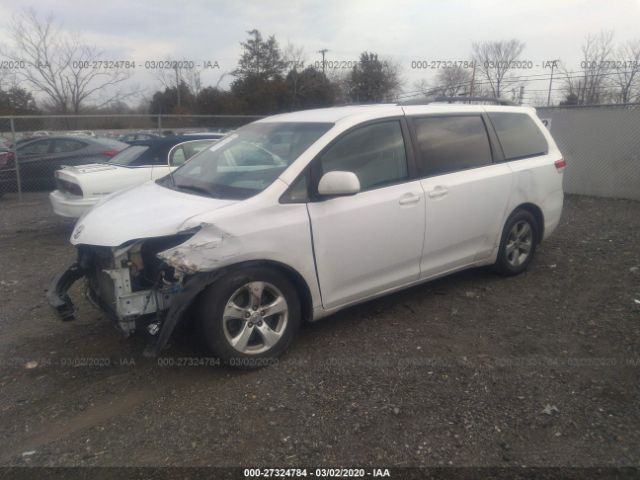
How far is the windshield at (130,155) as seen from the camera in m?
7.66

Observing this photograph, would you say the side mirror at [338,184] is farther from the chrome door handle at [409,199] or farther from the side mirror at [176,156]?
the side mirror at [176,156]

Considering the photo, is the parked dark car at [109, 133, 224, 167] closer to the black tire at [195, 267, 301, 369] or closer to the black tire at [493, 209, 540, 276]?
the black tire at [195, 267, 301, 369]

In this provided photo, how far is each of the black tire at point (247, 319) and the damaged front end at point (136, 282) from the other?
0.26 metres

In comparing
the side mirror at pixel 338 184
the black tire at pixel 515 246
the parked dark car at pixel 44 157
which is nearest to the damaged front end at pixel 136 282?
the side mirror at pixel 338 184

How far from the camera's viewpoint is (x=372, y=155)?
4027mm

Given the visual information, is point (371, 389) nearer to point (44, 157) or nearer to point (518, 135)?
point (518, 135)

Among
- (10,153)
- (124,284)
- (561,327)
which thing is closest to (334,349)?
(124,284)

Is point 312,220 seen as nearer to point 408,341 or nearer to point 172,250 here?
point 172,250

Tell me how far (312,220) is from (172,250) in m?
0.99

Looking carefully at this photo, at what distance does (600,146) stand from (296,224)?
30.2 ft

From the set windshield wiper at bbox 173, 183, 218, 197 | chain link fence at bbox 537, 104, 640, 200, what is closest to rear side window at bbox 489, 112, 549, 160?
windshield wiper at bbox 173, 183, 218, 197

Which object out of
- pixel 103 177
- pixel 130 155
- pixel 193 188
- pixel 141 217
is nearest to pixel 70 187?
pixel 103 177

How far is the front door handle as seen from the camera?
4219 millimetres

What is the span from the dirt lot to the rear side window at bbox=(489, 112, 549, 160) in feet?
4.45
